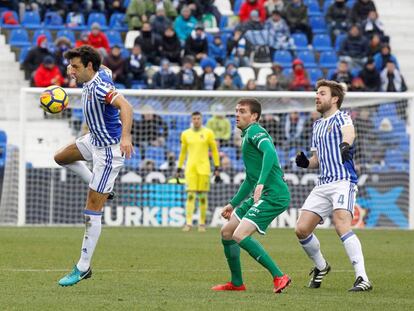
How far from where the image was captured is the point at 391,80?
91.4 feet

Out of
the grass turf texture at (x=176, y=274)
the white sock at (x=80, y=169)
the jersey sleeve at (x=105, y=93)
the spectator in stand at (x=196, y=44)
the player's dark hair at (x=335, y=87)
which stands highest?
the spectator in stand at (x=196, y=44)

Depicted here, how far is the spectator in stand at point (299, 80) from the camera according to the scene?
27141 millimetres

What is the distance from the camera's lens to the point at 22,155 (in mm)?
21875

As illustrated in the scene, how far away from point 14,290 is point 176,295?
153cm

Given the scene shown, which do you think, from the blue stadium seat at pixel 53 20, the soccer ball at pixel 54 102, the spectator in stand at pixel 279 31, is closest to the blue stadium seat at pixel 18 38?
the blue stadium seat at pixel 53 20

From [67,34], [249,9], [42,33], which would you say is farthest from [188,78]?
[249,9]

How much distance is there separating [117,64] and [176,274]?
15.1 meters

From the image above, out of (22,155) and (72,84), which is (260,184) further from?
(72,84)

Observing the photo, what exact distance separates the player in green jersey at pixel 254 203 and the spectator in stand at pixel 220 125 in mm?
13309

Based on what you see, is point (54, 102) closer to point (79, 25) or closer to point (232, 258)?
point (232, 258)

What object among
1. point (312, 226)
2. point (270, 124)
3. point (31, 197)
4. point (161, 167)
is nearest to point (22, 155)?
point (31, 197)

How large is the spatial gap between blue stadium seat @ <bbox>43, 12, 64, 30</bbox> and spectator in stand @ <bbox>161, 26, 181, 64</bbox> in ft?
9.06

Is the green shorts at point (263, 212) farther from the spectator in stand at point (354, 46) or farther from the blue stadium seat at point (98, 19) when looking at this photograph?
the spectator in stand at point (354, 46)

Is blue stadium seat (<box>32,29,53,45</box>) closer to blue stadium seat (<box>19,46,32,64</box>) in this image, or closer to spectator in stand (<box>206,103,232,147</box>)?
blue stadium seat (<box>19,46,32,64</box>)
